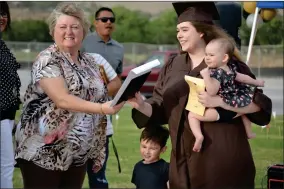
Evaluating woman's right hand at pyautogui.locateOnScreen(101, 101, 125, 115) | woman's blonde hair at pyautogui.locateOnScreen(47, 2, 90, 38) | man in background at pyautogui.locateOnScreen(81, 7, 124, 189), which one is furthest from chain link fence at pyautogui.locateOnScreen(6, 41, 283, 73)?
woman's right hand at pyautogui.locateOnScreen(101, 101, 125, 115)

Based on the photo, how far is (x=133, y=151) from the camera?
24.3 ft

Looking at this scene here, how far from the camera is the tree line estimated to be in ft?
42.6

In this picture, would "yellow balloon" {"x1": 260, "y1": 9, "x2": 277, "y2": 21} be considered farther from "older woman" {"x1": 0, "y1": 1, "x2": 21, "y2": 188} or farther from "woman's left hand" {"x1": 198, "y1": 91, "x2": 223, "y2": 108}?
"woman's left hand" {"x1": 198, "y1": 91, "x2": 223, "y2": 108}

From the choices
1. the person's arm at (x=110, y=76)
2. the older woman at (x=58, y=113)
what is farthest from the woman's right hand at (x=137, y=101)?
the person's arm at (x=110, y=76)

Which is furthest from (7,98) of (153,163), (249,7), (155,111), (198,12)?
(249,7)

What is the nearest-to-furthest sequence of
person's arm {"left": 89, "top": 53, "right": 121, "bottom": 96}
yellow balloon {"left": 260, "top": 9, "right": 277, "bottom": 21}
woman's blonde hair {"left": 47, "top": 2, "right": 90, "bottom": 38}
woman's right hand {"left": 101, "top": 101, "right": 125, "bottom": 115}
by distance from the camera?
woman's right hand {"left": 101, "top": 101, "right": 125, "bottom": 115} < woman's blonde hair {"left": 47, "top": 2, "right": 90, "bottom": 38} < person's arm {"left": 89, "top": 53, "right": 121, "bottom": 96} < yellow balloon {"left": 260, "top": 9, "right": 277, "bottom": 21}

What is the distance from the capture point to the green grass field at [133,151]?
6.00 meters

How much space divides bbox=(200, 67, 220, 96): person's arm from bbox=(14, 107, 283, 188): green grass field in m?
1.01

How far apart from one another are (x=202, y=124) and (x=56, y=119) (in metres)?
0.82

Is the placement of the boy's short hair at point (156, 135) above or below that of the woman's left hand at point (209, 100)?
below

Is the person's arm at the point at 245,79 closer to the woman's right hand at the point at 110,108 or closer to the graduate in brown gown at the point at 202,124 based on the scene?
the graduate in brown gown at the point at 202,124

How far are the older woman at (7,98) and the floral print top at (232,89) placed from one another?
1548 millimetres

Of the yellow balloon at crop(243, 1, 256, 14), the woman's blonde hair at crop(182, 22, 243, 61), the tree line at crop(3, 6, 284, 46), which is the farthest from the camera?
the tree line at crop(3, 6, 284, 46)

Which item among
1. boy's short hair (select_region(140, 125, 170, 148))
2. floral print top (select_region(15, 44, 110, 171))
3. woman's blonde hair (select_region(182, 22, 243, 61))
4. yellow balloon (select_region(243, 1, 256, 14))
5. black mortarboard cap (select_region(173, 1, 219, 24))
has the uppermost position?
yellow balloon (select_region(243, 1, 256, 14))
